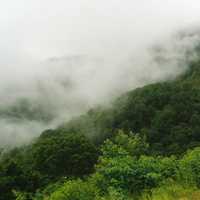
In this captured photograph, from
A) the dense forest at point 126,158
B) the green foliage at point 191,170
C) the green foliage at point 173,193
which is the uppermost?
the dense forest at point 126,158

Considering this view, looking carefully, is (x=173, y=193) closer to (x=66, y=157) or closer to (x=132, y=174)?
(x=132, y=174)

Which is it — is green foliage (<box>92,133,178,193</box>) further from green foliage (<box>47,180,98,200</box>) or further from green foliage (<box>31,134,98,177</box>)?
green foliage (<box>31,134,98,177</box>)

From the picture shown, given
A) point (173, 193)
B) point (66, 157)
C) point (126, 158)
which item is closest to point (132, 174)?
point (126, 158)

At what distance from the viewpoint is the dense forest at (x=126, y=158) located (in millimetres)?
11727

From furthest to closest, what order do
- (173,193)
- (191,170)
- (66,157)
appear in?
(66,157) → (191,170) → (173,193)

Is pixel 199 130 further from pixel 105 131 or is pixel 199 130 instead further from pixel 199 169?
pixel 199 169

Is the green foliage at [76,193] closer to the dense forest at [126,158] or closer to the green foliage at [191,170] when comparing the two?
the dense forest at [126,158]

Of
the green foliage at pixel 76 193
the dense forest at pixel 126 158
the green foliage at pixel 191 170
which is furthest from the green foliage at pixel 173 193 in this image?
the green foliage at pixel 76 193

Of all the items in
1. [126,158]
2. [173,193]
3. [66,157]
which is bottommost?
[173,193]

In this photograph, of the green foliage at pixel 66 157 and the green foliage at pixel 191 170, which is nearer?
the green foliage at pixel 191 170

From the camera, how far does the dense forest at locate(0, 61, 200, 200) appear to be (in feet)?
38.5

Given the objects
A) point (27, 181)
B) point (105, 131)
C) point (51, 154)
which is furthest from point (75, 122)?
point (27, 181)

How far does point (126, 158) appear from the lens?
12352mm

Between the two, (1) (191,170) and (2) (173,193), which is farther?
(1) (191,170)
